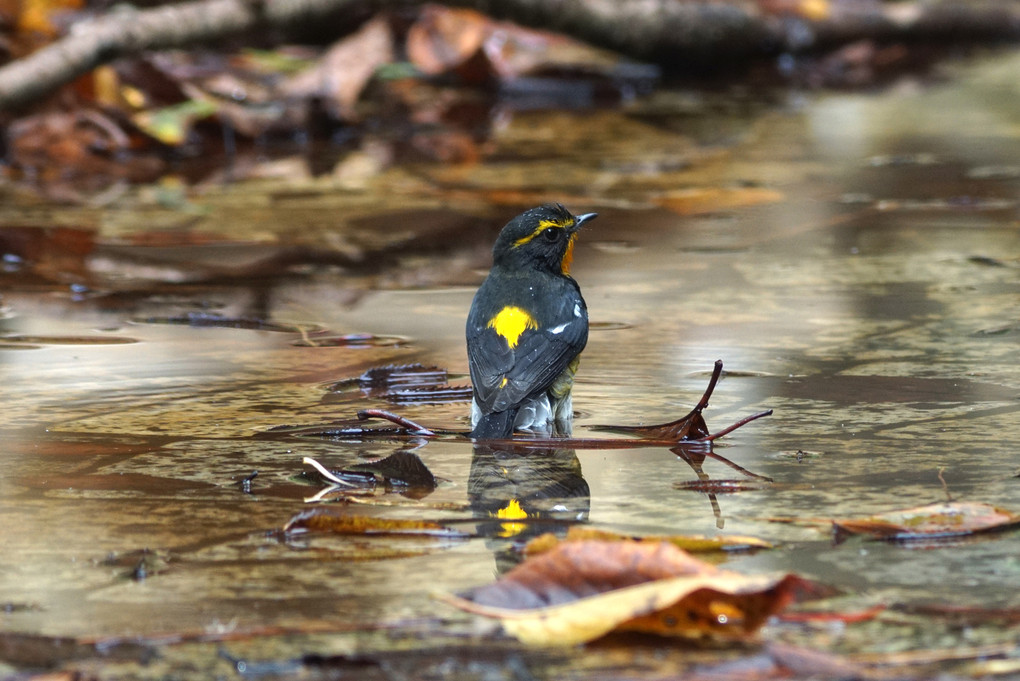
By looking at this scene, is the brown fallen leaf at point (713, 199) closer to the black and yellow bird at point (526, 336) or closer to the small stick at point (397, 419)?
the black and yellow bird at point (526, 336)

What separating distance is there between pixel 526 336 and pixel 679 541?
1.47 m

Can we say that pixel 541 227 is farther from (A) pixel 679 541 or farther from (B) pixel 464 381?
(A) pixel 679 541

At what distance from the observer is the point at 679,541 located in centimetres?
244

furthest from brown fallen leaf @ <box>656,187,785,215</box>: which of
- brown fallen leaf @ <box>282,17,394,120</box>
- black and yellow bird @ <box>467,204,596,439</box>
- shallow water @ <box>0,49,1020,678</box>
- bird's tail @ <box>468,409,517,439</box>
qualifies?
brown fallen leaf @ <box>282,17,394,120</box>

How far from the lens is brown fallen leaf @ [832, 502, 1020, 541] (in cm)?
252

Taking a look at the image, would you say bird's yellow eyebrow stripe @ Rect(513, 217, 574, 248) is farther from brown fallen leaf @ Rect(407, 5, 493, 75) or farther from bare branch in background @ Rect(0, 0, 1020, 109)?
brown fallen leaf @ Rect(407, 5, 493, 75)

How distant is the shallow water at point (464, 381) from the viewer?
7.63 ft

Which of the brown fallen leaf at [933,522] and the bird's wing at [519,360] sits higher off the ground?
the brown fallen leaf at [933,522]

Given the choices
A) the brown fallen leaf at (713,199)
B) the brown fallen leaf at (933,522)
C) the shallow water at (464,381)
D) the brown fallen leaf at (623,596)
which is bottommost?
the brown fallen leaf at (713,199)

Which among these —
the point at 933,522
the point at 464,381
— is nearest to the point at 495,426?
the point at 464,381

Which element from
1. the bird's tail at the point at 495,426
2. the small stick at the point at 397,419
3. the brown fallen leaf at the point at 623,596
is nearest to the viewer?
the brown fallen leaf at the point at 623,596

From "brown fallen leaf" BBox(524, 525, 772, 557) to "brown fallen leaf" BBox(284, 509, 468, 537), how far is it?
20 cm

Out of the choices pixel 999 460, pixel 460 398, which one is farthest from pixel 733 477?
pixel 460 398

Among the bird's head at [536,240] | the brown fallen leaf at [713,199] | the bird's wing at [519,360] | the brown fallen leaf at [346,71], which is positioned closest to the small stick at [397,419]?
the bird's wing at [519,360]
